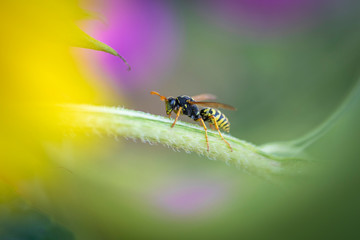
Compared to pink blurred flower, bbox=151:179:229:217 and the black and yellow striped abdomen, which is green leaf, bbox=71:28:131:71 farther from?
the black and yellow striped abdomen

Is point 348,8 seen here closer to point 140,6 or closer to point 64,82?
point 140,6

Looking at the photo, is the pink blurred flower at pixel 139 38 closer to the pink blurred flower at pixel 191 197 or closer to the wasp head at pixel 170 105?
the wasp head at pixel 170 105

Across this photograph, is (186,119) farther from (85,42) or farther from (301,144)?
(85,42)

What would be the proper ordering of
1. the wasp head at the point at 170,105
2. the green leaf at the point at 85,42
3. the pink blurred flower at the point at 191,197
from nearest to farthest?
the green leaf at the point at 85,42 → the pink blurred flower at the point at 191,197 → the wasp head at the point at 170,105

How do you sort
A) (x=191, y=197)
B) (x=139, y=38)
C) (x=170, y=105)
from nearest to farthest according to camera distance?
(x=191, y=197) < (x=170, y=105) < (x=139, y=38)

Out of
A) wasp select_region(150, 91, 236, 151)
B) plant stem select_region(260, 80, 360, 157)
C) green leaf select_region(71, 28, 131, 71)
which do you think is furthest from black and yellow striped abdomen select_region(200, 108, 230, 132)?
green leaf select_region(71, 28, 131, 71)

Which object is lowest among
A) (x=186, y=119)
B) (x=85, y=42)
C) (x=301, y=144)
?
(x=85, y=42)

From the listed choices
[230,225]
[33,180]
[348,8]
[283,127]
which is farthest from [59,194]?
[348,8]

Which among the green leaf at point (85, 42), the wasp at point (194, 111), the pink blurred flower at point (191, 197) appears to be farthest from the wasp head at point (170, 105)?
the green leaf at point (85, 42)

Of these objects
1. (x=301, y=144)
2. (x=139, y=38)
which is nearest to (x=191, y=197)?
(x=301, y=144)
